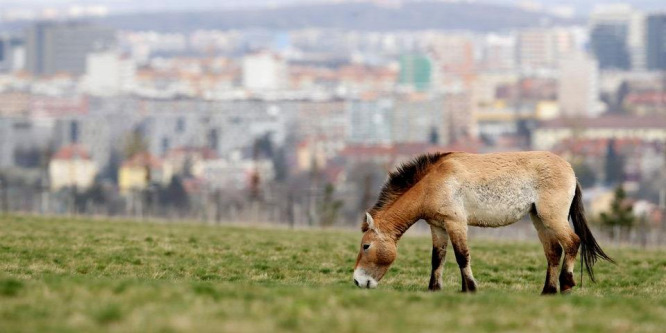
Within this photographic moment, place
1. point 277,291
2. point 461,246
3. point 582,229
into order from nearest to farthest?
point 277,291
point 461,246
point 582,229

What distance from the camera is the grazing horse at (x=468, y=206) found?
→ 62.9 ft

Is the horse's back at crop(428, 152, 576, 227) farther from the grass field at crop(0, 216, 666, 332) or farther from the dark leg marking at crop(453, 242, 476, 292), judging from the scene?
the grass field at crop(0, 216, 666, 332)

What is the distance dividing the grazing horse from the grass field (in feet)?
1.49

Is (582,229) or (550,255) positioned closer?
(550,255)

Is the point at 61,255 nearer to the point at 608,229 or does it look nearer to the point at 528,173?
the point at 528,173

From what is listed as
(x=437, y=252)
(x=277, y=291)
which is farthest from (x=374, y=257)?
(x=277, y=291)

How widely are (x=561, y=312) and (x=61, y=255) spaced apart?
10118mm

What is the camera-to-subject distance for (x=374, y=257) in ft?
63.4

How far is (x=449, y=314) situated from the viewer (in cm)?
1531

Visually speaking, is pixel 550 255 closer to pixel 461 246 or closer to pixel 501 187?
pixel 501 187

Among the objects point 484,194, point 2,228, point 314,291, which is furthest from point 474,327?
point 2,228

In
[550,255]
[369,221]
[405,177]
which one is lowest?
[550,255]

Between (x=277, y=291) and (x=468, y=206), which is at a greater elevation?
(x=468, y=206)

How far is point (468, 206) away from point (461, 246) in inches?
20.4
